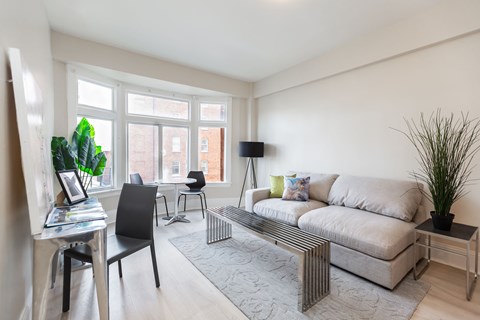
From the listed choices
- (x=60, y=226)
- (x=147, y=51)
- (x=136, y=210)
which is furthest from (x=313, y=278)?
(x=147, y=51)

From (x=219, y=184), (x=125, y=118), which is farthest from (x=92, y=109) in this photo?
(x=219, y=184)

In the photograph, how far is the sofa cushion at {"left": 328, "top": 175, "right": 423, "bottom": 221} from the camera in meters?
2.54

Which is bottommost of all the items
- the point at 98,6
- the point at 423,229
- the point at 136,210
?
the point at 423,229

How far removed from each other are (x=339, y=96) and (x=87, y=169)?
13.0 ft

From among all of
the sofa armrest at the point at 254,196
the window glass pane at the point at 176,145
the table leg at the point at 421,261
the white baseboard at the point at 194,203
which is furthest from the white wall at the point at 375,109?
the window glass pane at the point at 176,145

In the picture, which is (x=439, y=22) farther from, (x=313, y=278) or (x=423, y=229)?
(x=313, y=278)

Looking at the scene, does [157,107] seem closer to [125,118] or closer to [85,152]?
[125,118]

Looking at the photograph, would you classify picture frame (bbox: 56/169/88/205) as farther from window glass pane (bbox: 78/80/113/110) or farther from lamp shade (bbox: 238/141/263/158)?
lamp shade (bbox: 238/141/263/158)

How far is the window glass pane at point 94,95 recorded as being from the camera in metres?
3.57

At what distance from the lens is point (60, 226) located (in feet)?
5.06

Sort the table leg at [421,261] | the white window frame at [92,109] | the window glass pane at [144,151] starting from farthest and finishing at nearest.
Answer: the window glass pane at [144,151], the white window frame at [92,109], the table leg at [421,261]

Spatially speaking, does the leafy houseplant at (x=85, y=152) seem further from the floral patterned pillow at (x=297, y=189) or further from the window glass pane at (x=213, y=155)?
the floral patterned pillow at (x=297, y=189)

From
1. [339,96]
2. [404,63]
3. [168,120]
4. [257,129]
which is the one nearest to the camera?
[404,63]

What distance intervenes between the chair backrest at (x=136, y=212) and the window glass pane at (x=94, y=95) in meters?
2.28
